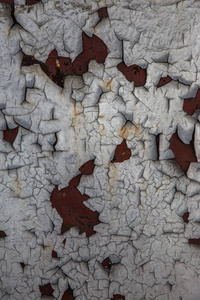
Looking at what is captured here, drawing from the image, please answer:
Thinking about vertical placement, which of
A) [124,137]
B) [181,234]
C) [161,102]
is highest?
[161,102]

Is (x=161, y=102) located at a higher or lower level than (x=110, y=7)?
lower

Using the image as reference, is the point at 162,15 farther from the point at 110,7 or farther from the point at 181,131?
the point at 181,131

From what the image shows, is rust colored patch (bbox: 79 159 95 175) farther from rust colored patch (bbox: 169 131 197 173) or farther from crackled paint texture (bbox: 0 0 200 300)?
rust colored patch (bbox: 169 131 197 173)

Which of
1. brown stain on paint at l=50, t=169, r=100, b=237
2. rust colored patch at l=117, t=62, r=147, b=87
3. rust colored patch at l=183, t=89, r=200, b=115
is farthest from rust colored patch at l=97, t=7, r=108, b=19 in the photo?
brown stain on paint at l=50, t=169, r=100, b=237

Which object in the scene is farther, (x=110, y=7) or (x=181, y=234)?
(x=181, y=234)

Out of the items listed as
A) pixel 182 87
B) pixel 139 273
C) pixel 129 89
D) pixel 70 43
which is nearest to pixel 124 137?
pixel 129 89

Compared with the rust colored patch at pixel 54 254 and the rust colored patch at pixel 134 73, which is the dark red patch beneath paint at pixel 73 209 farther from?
the rust colored patch at pixel 134 73
